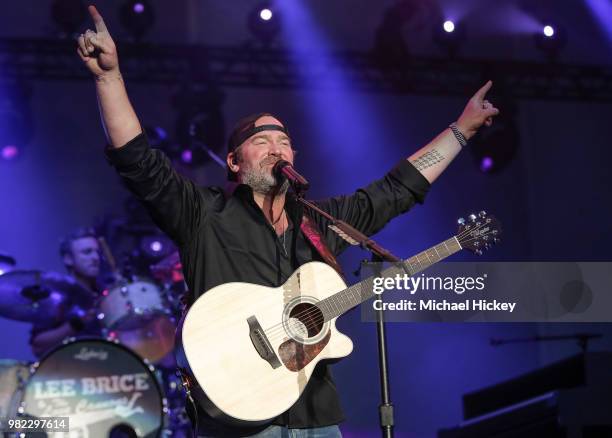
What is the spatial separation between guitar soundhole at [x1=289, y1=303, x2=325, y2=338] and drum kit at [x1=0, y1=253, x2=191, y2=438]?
A: 9.92 feet

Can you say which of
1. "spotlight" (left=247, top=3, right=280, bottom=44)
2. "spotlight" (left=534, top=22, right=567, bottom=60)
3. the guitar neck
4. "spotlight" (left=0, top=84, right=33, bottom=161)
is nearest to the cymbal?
"spotlight" (left=0, top=84, right=33, bottom=161)

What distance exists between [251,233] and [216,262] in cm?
20

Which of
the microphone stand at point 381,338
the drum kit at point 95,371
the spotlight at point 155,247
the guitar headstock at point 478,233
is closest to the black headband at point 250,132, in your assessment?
the microphone stand at point 381,338

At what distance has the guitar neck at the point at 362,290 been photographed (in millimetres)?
3344

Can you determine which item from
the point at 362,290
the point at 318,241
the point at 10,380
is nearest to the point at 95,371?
→ the point at 10,380

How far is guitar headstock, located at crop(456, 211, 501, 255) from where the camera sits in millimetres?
3650

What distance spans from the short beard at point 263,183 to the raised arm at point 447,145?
681 mm

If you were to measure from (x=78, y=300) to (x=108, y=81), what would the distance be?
464 cm

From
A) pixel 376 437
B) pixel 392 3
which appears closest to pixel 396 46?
pixel 392 3

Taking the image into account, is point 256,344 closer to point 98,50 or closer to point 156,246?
point 98,50

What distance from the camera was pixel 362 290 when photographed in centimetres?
344

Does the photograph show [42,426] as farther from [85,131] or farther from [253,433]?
[85,131]

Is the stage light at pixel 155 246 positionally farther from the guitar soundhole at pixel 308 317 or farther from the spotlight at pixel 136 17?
the guitar soundhole at pixel 308 317

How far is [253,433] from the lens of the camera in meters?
3.16
